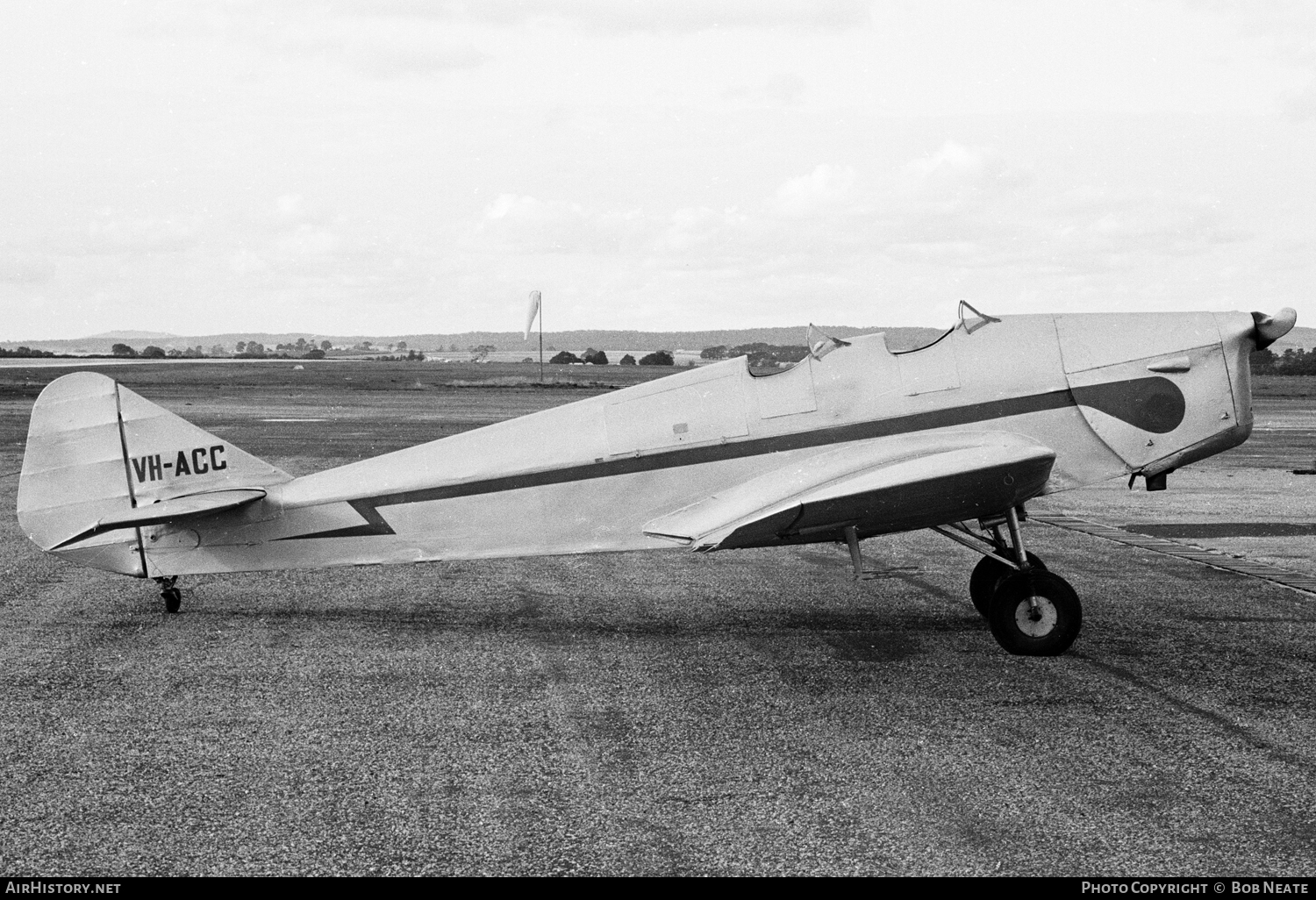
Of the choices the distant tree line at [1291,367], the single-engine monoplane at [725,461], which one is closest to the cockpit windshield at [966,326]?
the single-engine monoplane at [725,461]

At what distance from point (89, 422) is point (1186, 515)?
11.8 metres

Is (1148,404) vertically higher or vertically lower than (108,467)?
lower

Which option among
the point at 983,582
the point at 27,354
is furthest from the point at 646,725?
the point at 27,354

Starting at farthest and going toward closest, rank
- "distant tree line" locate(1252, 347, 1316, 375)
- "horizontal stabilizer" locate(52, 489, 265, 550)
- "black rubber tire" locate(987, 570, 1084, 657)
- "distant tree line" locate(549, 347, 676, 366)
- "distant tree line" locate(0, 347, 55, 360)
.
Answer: "distant tree line" locate(0, 347, 55, 360) → "distant tree line" locate(549, 347, 676, 366) → "distant tree line" locate(1252, 347, 1316, 375) → "horizontal stabilizer" locate(52, 489, 265, 550) → "black rubber tire" locate(987, 570, 1084, 657)

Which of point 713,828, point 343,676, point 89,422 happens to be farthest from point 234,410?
point 713,828

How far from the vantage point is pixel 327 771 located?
17.6ft

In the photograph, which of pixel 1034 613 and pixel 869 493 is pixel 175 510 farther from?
pixel 1034 613

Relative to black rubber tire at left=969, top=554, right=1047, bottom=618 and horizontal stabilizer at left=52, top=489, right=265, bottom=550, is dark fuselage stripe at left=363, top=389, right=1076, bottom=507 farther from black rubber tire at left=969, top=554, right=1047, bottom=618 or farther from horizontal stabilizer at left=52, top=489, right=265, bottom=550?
black rubber tire at left=969, top=554, right=1047, bottom=618

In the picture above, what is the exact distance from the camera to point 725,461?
8.02 m

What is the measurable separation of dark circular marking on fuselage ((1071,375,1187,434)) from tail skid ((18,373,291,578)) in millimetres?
5665

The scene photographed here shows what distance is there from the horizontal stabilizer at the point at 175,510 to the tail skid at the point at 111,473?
7 cm

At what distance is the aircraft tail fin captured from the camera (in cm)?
852

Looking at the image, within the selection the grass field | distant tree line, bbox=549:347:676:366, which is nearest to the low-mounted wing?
the grass field

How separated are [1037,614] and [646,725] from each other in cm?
282
